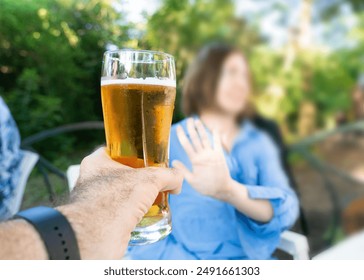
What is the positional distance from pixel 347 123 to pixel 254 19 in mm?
356

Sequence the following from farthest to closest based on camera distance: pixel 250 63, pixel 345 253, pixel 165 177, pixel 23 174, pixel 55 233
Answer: pixel 23 174, pixel 250 63, pixel 345 253, pixel 165 177, pixel 55 233

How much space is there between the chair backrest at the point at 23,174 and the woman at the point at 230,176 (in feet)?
1.18

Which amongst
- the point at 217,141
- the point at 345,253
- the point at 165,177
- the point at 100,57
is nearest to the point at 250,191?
the point at 217,141

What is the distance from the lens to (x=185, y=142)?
0.96 m

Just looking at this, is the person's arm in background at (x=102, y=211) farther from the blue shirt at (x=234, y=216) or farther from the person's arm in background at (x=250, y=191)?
the blue shirt at (x=234, y=216)

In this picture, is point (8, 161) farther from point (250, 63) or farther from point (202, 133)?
point (250, 63)

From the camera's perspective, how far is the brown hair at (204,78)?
3.28 ft

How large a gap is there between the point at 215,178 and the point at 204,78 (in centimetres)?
26

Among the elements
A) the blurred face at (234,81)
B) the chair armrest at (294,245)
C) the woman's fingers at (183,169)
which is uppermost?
the blurred face at (234,81)

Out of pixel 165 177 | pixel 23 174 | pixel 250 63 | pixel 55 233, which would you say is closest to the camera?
pixel 55 233

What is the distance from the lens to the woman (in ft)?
3.14

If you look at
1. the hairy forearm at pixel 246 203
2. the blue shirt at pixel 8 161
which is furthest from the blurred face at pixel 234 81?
→ the blue shirt at pixel 8 161

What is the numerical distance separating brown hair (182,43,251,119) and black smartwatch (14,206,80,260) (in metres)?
0.60
